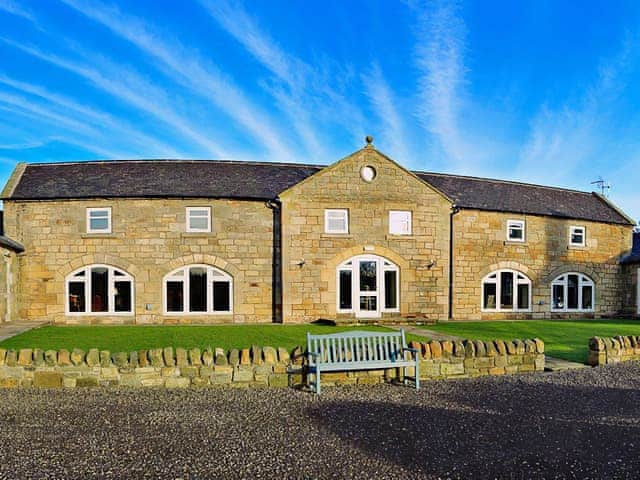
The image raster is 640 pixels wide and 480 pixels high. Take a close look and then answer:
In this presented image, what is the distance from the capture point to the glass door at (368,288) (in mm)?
18812

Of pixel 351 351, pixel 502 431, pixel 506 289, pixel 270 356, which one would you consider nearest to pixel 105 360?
pixel 270 356

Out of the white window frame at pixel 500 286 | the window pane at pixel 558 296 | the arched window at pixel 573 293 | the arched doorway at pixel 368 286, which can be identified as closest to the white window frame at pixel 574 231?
the arched window at pixel 573 293

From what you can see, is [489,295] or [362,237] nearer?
[362,237]

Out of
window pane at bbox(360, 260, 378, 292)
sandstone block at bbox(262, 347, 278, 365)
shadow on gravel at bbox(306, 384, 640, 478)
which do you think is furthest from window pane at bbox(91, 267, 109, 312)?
shadow on gravel at bbox(306, 384, 640, 478)

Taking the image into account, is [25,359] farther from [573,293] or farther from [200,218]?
[573,293]

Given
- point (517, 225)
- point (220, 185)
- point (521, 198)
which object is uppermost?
point (220, 185)

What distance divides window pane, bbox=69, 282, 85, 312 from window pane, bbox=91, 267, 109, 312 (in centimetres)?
40

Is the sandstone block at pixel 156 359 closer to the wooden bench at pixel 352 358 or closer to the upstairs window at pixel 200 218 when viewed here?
the wooden bench at pixel 352 358

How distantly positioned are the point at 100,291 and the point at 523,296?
18275 millimetres

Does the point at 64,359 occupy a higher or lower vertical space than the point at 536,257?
lower

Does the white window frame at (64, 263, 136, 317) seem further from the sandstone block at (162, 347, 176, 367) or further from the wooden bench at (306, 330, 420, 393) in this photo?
the wooden bench at (306, 330, 420, 393)

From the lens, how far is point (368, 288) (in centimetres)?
1894

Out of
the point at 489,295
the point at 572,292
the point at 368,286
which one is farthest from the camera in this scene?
the point at 572,292

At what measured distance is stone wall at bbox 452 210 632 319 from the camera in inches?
813
